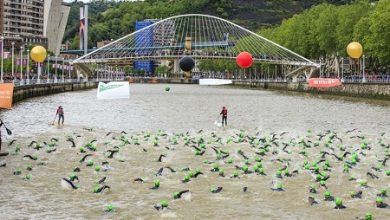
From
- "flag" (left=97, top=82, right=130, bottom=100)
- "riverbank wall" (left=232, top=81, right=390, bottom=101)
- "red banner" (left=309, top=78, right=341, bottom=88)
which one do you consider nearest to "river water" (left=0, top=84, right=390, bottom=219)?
"flag" (left=97, top=82, right=130, bottom=100)

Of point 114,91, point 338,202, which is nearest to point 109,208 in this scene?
point 338,202

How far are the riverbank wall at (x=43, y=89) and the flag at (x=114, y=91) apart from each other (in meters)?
37.8

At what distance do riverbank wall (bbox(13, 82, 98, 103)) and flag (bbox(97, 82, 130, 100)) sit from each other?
1487 inches

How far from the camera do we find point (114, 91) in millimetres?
33594

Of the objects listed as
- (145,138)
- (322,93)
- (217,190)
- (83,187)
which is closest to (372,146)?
(145,138)

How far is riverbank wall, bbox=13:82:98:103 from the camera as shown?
74812mm

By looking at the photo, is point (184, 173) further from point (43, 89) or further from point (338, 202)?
point (43, 89)

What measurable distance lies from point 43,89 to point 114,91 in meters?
66.4

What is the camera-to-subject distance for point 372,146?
3200 cm

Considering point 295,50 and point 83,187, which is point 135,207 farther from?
point 295,50

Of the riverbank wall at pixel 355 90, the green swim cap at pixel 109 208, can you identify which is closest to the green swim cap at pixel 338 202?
the green swim cap at pixel 109 208

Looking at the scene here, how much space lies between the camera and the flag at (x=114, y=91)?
3241 centimetres

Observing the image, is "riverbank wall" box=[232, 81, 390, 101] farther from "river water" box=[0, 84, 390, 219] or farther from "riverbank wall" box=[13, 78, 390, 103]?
"river water" box=[0, 84, 390, 219]

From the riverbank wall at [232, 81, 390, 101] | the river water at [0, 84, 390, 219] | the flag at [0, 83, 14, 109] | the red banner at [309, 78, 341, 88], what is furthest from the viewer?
the red banner at [309, 78, 341, 88]
